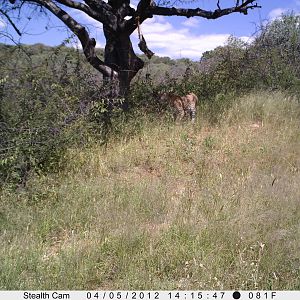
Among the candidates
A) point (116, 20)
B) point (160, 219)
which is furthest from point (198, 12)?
point (160, 219)

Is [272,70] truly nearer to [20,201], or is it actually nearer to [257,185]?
[257,185]

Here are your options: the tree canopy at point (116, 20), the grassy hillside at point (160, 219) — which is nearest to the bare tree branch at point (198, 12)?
the tree canopy at point (116, 20)

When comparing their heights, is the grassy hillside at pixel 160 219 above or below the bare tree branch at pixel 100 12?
below

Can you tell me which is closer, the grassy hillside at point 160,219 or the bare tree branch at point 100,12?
the grassy hillside at point 160,219

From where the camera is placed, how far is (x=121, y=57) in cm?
831

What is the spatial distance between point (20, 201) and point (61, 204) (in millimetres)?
441

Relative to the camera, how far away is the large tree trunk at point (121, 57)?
8205 millimetres

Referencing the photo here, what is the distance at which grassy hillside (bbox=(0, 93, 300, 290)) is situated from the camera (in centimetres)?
326

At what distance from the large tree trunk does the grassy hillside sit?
2.11 metres

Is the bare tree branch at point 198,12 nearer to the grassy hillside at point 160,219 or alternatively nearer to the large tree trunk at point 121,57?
the large tree trunk at point 121,57

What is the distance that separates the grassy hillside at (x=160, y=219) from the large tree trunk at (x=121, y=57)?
6.91ft

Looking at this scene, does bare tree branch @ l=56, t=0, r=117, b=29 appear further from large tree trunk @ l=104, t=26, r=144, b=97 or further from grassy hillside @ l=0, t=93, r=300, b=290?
grassy hillside @ l=0, t=93, r=300, b=290

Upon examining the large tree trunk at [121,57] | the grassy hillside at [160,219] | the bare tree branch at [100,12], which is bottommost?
the grassy hillside at [160,219]

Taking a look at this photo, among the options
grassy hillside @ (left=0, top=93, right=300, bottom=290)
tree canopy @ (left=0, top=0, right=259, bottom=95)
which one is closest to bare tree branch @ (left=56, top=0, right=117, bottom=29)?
tree canopy @ (left=0, top=0, right=259, bottom=95)
